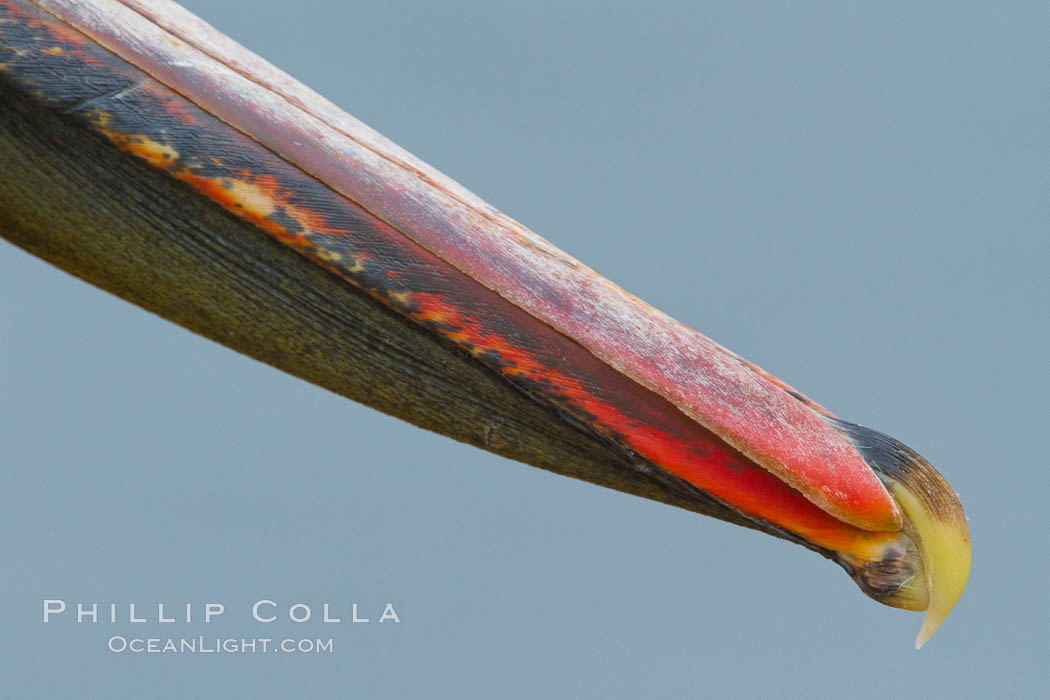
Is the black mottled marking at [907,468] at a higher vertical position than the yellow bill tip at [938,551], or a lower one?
higher

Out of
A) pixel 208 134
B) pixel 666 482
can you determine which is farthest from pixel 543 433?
pixel 208 134

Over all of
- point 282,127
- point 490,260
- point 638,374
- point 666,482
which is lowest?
point 666,482

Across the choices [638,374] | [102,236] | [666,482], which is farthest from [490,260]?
[102,236]

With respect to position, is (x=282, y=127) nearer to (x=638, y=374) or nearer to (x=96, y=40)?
(x=96, y=40)

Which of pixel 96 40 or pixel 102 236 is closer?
pixel 96 40

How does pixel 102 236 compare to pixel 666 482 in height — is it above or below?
above

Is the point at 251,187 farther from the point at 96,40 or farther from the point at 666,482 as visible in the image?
the point at 666,482

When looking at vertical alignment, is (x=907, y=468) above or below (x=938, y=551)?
above

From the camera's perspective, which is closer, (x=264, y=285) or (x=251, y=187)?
(x=251, y=187)

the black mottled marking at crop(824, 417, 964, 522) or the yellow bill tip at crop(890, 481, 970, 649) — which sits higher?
the black mottled marking at crop(824, 417, 964, 522)
